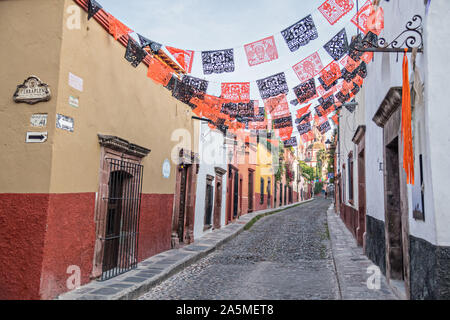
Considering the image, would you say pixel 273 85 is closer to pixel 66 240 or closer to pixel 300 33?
pixel 300 33

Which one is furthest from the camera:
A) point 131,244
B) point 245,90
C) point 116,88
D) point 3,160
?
point 245,90

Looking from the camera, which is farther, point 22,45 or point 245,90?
point 245,90

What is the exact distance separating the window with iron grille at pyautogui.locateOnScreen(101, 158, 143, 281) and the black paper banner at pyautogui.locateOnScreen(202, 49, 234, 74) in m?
2.25

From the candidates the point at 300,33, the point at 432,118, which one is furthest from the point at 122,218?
the point at 432,118

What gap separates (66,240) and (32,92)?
208cm

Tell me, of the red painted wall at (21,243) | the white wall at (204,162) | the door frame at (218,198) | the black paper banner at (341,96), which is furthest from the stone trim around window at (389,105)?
the door frame at (218,198)

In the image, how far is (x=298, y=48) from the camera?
5.79m

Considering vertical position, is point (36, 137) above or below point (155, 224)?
above

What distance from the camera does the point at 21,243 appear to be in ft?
15.0

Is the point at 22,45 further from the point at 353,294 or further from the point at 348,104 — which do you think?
the point at 348,104

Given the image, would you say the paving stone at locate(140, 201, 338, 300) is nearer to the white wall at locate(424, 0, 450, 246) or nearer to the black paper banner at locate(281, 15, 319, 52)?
the white wall at locate(424, 0, 450, 246)

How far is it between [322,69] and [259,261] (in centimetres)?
437

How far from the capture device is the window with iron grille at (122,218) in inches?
249
